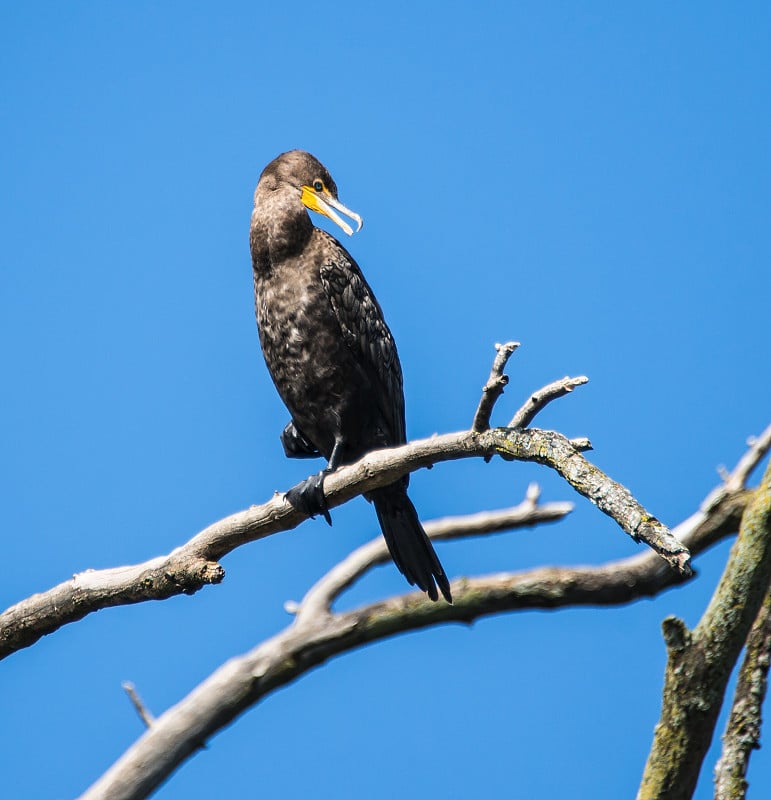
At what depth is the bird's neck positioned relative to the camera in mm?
5461

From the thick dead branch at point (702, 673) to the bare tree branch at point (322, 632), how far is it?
7.12ft

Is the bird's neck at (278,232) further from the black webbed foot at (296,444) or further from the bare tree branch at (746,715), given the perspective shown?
the bare tree branch at (746,715)

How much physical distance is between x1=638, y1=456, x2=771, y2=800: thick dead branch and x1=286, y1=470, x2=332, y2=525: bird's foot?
4.77 feet

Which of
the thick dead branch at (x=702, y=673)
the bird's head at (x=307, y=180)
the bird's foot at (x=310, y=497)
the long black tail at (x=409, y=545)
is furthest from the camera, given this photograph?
the bird's head at (x=307, y=180)

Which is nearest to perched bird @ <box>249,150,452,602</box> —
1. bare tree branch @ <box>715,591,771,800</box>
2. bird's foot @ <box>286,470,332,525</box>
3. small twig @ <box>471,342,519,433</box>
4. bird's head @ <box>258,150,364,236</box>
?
bird's head @ <box>258,150,364,236</box>

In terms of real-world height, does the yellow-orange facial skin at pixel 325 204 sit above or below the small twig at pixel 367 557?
above

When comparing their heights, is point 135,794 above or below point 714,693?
above

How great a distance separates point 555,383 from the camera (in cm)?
328

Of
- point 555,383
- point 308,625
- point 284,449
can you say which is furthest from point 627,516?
point 308,625

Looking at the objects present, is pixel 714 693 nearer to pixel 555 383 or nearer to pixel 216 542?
pixel 555 383

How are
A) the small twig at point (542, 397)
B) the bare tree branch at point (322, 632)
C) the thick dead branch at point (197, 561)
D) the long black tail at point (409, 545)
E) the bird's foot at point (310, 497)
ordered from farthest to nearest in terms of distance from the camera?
the bare tree branch at point (322, 632)
the long black tail at point (409, 545)
the bird's foot at point (310, 497)
the thick dead branch at point (197, 561)
the small twig at point (542, 397)

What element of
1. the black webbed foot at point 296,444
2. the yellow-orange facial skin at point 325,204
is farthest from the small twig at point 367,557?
the yellow-orange facial skin at point 325,204

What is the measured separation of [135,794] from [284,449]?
201 centimetres

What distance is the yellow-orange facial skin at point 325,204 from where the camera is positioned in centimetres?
566
